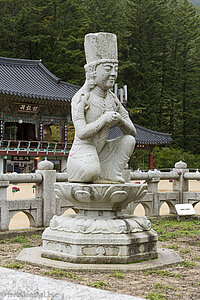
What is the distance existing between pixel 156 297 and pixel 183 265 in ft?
5.37

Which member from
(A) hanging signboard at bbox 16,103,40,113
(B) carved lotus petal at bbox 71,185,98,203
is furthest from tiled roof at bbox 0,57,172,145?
(B) carved lotus petal at bbox 71,185,98,203

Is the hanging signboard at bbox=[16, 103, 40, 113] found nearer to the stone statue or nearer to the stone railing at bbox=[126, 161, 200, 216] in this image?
the stone railing at bbox=[126, 161, 200, 216]

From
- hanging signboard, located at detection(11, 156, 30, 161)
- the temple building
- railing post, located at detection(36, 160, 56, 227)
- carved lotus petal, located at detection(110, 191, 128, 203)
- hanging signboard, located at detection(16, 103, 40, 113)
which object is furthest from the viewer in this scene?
hanging signboard, located at detection(16, 103, 40, 113)

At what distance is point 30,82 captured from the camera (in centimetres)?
2772

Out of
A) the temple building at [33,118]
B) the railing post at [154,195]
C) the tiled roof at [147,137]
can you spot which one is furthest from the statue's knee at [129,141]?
the tiled roof at [147,137]

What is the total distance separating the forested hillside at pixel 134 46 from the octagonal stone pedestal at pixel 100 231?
109 feet

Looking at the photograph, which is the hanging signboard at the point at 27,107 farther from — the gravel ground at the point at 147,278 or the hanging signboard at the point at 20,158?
the gravel ground at the point at 147,278

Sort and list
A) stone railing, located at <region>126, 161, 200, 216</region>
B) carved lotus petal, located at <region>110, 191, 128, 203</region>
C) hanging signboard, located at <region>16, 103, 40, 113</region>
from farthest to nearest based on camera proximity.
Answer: hanging signboard, located at <region>16, 103, 40, 113</region>
stone railing, located at <region>126, 161, 200, 216</region>
carved lotus petal, located at <region>110, 191, 128, 203</region>

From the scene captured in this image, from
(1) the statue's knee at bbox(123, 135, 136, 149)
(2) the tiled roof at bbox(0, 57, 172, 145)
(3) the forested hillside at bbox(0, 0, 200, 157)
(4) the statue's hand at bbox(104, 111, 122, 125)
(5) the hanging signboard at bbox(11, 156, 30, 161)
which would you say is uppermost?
(3) the forested hillside at bbox(0, 0, 200, 157)

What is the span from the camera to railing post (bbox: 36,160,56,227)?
8414mm

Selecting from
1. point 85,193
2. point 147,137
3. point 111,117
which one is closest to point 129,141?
point 111,117

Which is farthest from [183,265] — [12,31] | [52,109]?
[12,31]

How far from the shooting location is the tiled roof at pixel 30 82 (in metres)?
25.4

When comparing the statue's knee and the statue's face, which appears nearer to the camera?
the statue's face
